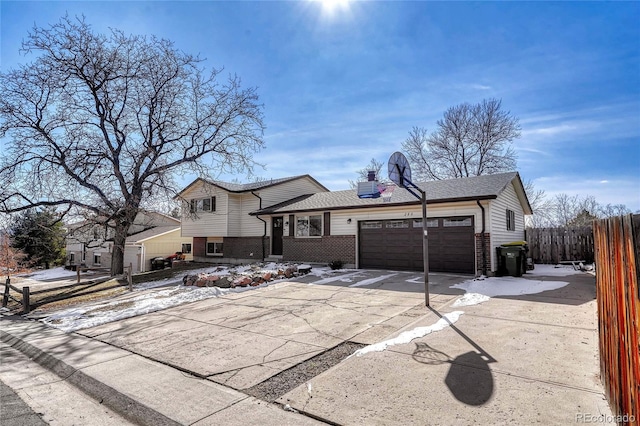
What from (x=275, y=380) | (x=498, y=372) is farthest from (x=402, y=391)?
(x=275, y=380)

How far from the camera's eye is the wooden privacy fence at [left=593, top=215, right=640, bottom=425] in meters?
2.14

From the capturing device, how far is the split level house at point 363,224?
40.9 feet

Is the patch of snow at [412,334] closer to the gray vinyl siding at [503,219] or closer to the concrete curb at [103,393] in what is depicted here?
the concrete curb at [103,393]

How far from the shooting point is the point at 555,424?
9.47 ft

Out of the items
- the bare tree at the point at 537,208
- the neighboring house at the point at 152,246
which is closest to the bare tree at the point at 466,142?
the bare tree at the point at 537,208

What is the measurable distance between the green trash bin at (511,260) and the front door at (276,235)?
11118mm

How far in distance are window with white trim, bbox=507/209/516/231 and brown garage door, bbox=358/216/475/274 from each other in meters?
3.36

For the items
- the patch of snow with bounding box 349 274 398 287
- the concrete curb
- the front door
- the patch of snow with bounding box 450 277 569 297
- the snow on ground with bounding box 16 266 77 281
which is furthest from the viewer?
the snow on ground with bounding box 16 266 77 281

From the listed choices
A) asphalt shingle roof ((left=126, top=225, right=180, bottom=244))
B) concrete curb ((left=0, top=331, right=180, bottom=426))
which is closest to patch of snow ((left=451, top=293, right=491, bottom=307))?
concrete curb ((left=0, top=331, right=180, bottom=426))

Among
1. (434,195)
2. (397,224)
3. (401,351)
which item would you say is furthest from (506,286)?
(401,351)

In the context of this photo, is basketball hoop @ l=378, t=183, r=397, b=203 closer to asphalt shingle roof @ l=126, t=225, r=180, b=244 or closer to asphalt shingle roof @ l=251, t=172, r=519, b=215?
asphalt shingle roof @ l=251, t=172, r=519, b=215

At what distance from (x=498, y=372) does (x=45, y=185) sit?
18.1 meters

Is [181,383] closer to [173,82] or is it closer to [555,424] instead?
[555,424]

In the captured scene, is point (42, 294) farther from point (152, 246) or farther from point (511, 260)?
point (511, 260)
